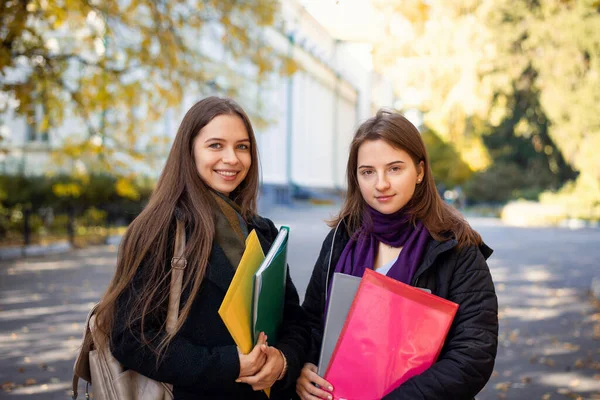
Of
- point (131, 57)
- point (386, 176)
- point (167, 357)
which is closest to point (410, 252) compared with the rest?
point (386, 176)

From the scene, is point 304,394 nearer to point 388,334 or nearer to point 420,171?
point 388,334

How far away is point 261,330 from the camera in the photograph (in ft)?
6.53

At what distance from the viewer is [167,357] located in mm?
1943

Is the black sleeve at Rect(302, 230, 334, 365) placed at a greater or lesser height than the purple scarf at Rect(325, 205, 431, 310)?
lesser

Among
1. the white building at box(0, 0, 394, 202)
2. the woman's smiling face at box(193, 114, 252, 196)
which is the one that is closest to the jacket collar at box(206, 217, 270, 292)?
the woman's smiling face at box(193, 114, 252, 196)

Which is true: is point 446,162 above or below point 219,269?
Result: above

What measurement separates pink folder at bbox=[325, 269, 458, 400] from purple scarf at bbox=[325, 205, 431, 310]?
0.22 meters

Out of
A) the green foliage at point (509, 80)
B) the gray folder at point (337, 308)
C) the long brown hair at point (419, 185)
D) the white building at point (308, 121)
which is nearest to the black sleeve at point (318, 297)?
the long brown hair at point (419, 185)

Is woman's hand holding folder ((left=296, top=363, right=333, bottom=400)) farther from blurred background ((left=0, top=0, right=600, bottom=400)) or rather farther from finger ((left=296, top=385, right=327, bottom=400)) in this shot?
blurred background ((left=0, top=0, right=600, bottom=400))

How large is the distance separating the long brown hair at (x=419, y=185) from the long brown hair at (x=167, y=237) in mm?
489

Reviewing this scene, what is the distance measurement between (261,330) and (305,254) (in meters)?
12.7

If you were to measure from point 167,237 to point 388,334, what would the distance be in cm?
78

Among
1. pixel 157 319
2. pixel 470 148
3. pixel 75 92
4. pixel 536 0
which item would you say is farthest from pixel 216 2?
pixel 470 148

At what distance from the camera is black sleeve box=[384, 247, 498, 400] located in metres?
1.90
